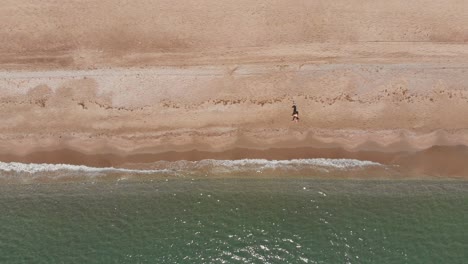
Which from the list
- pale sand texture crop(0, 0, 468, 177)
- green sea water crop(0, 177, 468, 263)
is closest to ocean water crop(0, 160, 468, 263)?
green sea water crop(0, 177, 468, 263)

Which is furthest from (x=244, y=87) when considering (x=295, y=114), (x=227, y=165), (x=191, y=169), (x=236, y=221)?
(x=236, y=221)

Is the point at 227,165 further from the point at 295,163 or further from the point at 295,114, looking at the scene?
the point at 295,114

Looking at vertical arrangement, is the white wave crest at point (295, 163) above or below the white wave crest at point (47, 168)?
below

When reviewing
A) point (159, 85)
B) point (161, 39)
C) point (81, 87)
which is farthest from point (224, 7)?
point (81, 87)

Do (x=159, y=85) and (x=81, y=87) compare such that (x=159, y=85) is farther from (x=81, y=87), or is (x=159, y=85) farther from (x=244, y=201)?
(x=244, y=201)

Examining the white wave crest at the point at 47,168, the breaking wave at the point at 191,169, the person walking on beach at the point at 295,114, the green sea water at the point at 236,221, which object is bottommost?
the green sea water at the point at 236,221

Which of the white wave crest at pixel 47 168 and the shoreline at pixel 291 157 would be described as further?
the white wave crest at pixel 47 168

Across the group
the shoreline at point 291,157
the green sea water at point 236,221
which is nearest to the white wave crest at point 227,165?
the shoreline at point 291,157

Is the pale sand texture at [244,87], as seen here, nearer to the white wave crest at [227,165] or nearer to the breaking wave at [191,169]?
the white wave crest at [227,165]
